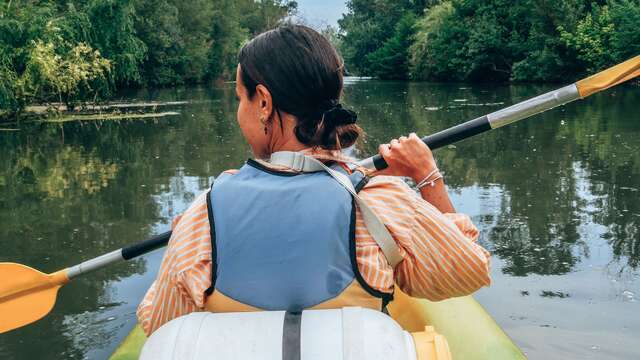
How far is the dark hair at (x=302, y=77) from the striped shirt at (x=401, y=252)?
0.06 meters

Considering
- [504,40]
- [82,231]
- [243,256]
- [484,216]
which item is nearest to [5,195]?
[82,231]

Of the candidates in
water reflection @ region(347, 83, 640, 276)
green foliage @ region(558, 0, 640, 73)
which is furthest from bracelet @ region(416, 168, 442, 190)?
green foliage @ region(558, 0, 640, 73)

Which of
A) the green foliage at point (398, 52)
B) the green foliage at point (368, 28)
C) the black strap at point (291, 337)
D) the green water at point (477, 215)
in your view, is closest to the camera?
the black strap at point (291, 337)

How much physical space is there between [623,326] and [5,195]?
5.76 m

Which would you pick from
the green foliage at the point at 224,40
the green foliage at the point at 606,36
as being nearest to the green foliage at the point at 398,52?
the green foliage at the point at 224,40

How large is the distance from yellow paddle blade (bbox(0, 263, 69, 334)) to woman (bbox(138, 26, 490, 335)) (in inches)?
47.2

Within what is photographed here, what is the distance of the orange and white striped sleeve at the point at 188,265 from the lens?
129 cm

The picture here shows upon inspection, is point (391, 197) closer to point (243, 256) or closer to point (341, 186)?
point (341, 186)

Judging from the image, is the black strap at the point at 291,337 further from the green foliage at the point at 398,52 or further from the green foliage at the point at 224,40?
the green foliage at the point at 224,40

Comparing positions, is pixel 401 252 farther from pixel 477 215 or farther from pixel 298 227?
pixel 477 215

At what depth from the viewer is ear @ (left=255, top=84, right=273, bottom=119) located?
4.34 feet

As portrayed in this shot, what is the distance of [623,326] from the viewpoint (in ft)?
10.8

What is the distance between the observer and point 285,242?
1225mm

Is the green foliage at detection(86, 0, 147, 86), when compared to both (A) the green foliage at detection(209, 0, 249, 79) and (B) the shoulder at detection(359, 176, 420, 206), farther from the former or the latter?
(A) the green foliage at detection(209, 0, 249, 79)
